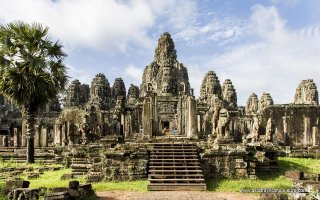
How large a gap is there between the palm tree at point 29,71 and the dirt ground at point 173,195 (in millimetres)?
9423

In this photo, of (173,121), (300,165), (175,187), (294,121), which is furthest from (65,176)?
(173,121)

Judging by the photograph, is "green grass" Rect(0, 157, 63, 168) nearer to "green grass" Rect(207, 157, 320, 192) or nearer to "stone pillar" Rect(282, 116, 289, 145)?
"green grass" Rect(207, 157, 320, 192)

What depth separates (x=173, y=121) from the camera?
37438mm

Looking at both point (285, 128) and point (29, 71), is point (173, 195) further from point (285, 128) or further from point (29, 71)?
point (285, 128)

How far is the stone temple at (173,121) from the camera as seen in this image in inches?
651

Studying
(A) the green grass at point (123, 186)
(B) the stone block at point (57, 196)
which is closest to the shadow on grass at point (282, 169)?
(A) the green grass at point (123, 186)

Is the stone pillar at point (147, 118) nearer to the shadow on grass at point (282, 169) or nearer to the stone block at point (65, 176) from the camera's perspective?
the stone block at point (65, 176)

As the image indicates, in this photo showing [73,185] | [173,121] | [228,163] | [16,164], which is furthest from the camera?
[173,121]

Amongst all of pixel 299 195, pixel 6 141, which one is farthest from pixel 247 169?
pixel 6 141

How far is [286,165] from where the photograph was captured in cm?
1543

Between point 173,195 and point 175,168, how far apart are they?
2.13 metres

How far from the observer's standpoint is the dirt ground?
1033 cm

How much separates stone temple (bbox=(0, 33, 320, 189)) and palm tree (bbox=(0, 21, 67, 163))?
2.75 m

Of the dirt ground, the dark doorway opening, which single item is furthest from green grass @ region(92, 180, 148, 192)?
the dark doorway opening
